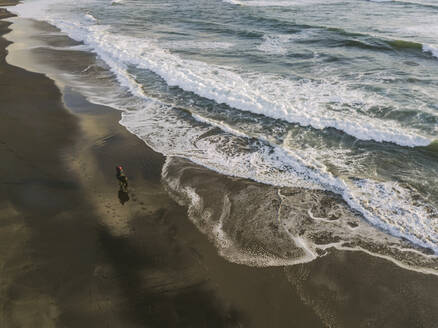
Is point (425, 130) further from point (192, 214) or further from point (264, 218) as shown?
point (192, 214)

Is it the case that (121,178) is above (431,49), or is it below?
below

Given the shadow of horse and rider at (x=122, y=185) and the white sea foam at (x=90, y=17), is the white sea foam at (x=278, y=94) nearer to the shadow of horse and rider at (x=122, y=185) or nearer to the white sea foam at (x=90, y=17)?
the shadow of horse and rider at (x=122, y=185)

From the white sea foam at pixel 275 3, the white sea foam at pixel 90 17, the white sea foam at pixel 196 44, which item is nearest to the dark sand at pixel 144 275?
the white sea foam at pixel 196 44

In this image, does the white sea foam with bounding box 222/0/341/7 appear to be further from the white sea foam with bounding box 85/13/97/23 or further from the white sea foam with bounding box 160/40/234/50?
the white sea foam with bounding box 160/40/234/50

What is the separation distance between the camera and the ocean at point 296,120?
6234 millimetres

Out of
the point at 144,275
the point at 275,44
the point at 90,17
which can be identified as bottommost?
the point at 144,275

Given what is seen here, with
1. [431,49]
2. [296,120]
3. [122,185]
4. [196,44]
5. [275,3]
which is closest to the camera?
[122,185]

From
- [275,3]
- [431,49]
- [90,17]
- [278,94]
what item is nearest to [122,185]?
[278,94]

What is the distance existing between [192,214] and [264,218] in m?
1.53

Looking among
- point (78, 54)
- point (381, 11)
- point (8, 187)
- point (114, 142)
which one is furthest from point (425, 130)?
point (381, 11)

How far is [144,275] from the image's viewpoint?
5.33m

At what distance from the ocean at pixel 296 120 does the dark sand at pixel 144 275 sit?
17.7 inches

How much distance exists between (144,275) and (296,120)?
7276 millimetres

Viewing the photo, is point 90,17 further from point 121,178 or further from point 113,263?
point 113,263
